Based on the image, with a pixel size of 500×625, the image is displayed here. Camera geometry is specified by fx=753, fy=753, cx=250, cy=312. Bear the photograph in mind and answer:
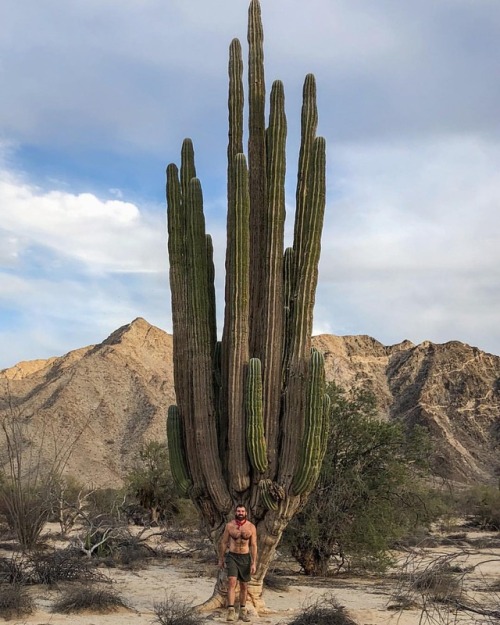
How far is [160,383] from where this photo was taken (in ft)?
174

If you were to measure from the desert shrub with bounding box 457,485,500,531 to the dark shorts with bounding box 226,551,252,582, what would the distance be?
19.8 metres

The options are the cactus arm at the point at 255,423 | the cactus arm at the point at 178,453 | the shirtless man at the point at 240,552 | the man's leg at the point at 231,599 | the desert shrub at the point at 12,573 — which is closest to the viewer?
the man's leg at the point at 231,599

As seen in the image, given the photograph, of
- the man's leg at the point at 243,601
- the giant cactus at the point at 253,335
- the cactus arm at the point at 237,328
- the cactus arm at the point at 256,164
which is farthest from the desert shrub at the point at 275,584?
the cactus arm at the point at 256,164

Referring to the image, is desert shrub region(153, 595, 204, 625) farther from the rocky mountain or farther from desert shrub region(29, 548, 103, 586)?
the rocky mountain

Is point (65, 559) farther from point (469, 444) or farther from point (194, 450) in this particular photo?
point (469, 444)

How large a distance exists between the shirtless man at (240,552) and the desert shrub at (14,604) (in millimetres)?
2380

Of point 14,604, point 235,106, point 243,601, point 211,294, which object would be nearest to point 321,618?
point 243,601

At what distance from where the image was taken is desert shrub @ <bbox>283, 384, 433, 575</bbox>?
13094 millimetres

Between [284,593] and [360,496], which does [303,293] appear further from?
[360,496]

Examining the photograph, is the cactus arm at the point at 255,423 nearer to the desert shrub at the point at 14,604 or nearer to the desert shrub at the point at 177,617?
the desert shrub at the point at 177,617

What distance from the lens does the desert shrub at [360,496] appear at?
43.0 ft

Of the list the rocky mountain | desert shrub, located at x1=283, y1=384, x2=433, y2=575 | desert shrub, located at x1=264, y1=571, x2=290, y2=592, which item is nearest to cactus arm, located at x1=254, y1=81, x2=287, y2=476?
desert shrub, located at x1=264, y1=571, x2=290, y2=592

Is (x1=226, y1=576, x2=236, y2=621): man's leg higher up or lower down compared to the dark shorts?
lower down

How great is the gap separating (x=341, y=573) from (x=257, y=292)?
263 inches
